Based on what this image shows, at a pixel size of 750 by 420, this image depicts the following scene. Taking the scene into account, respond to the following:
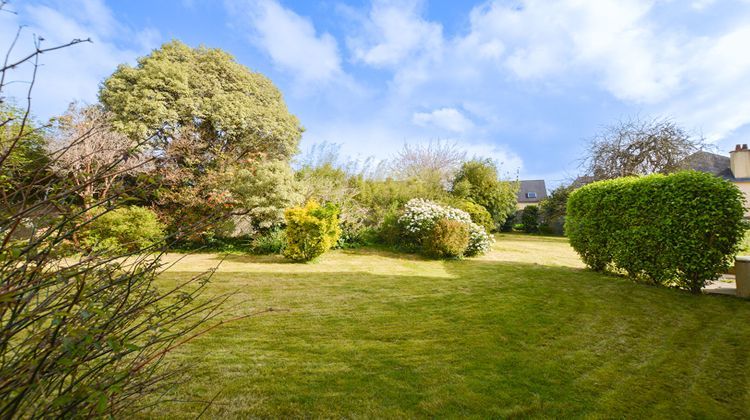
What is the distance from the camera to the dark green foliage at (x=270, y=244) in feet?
33.0

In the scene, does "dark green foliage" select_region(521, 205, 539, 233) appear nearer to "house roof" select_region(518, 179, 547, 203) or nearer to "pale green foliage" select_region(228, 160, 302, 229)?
"house roof" select_region(518, 179, 547, 203)

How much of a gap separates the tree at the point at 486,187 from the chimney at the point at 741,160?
48.7 feet

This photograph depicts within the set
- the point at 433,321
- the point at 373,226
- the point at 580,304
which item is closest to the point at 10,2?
the point at 433,321

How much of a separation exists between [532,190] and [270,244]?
113 ft

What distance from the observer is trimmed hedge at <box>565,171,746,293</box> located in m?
5.44

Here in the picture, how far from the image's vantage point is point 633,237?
6.45m

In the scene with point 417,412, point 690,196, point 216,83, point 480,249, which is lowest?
point 417,412

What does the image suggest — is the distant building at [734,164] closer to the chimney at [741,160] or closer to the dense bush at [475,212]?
the chimney at [741,160]

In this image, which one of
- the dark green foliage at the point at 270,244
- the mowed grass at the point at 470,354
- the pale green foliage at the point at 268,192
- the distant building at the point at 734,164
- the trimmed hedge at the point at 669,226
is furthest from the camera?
the distant building at the point at 734,164

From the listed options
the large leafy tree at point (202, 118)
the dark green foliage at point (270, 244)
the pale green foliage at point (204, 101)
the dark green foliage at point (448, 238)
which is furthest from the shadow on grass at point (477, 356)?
the pale green foliage at point (204, 101)

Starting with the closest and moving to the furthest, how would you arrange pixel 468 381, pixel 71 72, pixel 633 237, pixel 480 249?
pixel 71 72
pixel 468 381
pixel 633 237
pixel 480 249

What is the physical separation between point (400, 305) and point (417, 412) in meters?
2.62

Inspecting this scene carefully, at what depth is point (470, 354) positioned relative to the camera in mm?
3234

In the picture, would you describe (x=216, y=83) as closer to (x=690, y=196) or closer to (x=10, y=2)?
(x=10, y=2)
